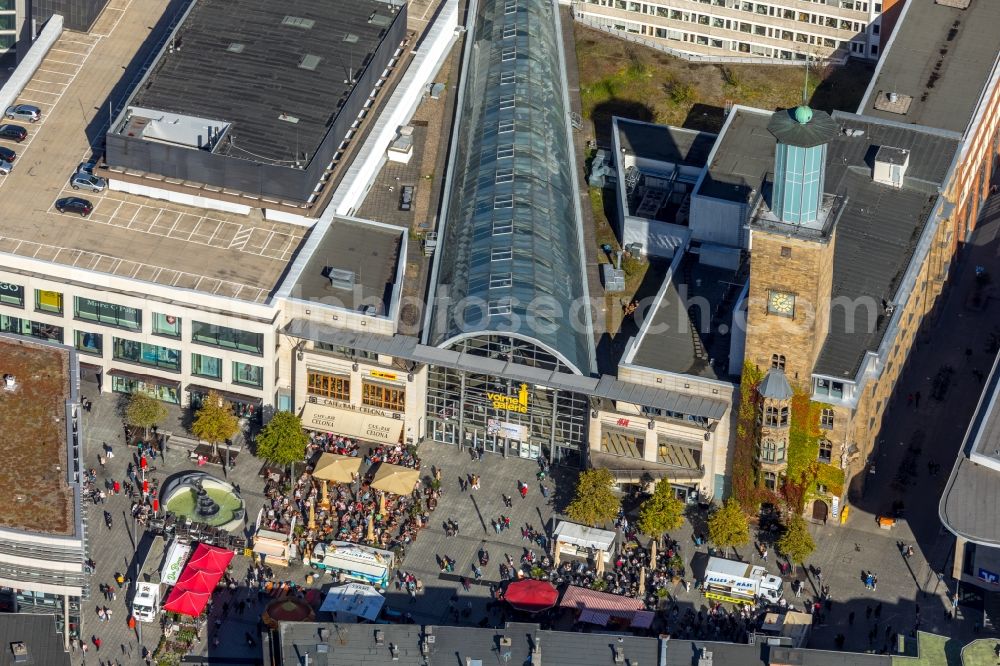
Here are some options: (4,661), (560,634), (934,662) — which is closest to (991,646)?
(934,662)

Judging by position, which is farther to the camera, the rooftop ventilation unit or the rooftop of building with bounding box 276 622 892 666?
the rooftop ventilation unit

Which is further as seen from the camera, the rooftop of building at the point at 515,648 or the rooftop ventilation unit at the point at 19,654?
the rooftop ventilation unit at the point at 19,654

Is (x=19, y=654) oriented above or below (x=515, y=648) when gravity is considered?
below

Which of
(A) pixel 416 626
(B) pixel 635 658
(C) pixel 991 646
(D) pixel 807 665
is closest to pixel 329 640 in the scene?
(A) pixel 416 626

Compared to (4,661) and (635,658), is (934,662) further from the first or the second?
(4,661)

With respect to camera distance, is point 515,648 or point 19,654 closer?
point 515,648

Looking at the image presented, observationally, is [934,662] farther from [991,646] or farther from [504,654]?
[504,654]

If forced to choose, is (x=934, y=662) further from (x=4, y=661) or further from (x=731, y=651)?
(x=4, y=661)

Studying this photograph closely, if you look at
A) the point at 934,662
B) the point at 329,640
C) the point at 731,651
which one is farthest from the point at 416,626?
the point at 934,662
